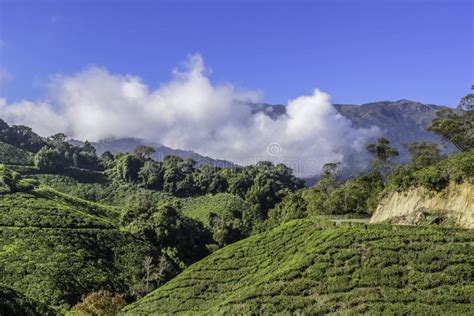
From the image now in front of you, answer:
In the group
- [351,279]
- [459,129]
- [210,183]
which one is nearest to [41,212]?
[351,279]

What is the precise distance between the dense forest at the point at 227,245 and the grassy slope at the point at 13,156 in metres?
0.42

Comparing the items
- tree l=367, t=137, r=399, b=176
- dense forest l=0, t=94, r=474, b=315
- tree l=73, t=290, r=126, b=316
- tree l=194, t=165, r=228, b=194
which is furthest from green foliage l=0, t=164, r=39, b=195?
tree l=367, t=137, r=399, b=176

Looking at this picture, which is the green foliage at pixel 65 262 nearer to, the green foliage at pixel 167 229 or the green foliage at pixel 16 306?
the green foliage at pixel 167 229

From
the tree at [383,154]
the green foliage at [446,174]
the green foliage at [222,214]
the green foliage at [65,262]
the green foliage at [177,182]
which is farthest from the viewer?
the green foliage at [177,182]

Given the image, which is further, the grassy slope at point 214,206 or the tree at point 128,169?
the tree at point 128,169

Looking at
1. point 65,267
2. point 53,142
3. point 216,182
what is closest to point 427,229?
point 65,267

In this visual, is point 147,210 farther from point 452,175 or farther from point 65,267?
point 452,175

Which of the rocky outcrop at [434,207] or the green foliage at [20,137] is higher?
the green foliage at [20,137]

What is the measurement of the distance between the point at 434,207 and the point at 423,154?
85.9 feet

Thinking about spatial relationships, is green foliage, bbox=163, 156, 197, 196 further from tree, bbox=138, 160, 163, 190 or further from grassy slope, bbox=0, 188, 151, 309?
grassy slope, bbox=0, 188, 151, 309

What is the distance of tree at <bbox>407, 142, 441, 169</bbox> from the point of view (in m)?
49.8

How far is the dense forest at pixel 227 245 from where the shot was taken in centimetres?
2175

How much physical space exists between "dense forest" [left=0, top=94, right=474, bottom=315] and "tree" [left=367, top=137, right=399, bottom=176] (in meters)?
0.17

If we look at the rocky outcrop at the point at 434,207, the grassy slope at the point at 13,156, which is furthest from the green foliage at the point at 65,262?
the grassy slope at the point at 13,156
